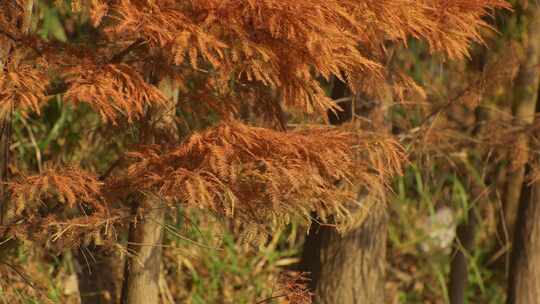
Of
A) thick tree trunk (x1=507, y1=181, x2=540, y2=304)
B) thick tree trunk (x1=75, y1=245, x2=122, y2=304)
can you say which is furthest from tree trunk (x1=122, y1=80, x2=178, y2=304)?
thick tree trunk (x1=507, y1=181, x2=540, y2=304)

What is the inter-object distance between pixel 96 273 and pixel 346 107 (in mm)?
2212

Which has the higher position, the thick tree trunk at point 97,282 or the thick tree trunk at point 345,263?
Result: the thick tree trunk at point 345,263

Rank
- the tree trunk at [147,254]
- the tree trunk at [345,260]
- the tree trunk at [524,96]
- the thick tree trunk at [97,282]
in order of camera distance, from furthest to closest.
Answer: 1. the tree trunk at [524,96]
2. the thick tree trunk at [97,282]
3. the tree trunk at [345,260]
4. the tree trunk at [147,254]

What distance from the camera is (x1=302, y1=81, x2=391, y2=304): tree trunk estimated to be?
6.48m

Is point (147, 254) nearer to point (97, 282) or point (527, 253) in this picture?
point (97, 282)

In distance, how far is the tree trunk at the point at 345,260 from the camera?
6477 millimetres

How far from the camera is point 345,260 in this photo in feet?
21.4

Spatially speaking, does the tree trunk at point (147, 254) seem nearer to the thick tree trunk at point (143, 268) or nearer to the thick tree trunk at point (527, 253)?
the thick tree trunk at point (143, 268)

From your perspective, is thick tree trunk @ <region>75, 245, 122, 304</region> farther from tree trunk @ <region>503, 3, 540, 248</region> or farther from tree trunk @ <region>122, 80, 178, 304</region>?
tree trunk @ <region>503, 3, 540, 248</region>

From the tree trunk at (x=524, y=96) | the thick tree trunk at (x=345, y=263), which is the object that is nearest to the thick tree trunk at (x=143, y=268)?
the thick tree trunk at (x=345, y=263)

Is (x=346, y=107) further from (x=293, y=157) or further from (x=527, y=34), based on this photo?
(x=527, y=34)

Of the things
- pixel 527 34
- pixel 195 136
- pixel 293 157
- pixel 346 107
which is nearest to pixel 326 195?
pixel 293 157

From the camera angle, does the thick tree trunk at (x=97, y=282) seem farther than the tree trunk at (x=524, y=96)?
No

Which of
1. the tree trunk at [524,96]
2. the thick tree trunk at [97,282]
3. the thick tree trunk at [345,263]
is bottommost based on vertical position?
the thick tree trunk at [97,282]
